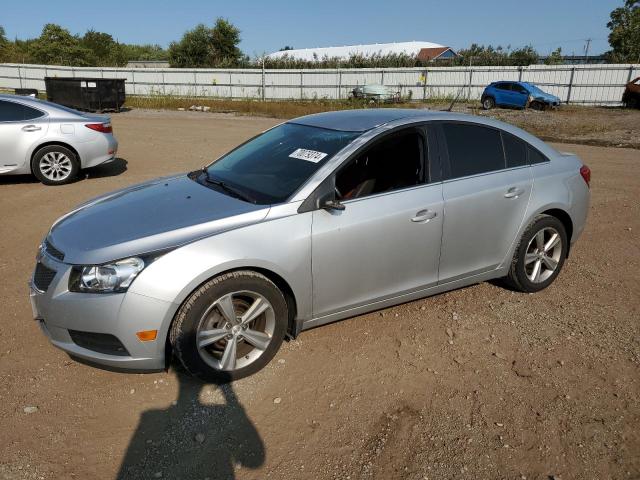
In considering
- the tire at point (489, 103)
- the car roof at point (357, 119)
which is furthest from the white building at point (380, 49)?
the car roof at point (357, 119)

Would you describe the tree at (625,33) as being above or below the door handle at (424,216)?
above

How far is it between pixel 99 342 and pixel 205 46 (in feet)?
185

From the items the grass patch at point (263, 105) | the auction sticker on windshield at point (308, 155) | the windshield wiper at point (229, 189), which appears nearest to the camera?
the windshield wiper at point (229, 189)

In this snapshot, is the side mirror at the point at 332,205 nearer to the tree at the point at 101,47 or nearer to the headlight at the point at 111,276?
the headlight at the point at 111,276

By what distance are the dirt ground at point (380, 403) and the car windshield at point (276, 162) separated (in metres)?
1.16

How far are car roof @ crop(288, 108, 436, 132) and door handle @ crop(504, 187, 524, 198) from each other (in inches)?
35.8

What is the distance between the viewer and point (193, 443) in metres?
2.91

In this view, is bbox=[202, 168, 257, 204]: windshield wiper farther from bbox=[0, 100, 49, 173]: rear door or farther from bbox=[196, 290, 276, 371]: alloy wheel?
bbox=[0, 100, 49, 173]: rear door

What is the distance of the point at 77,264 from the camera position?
3.12m

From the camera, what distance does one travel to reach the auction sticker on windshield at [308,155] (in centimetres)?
377

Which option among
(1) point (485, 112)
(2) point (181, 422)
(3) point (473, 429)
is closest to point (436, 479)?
(3) point (473, 429)

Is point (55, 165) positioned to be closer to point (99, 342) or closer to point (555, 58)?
point (99, 342)

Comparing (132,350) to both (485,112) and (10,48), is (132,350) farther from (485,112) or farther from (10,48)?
(10,48)

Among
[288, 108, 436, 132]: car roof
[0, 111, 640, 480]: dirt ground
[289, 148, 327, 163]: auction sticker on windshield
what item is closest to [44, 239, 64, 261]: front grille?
[0, 111, 640, 480]: dirt ground
